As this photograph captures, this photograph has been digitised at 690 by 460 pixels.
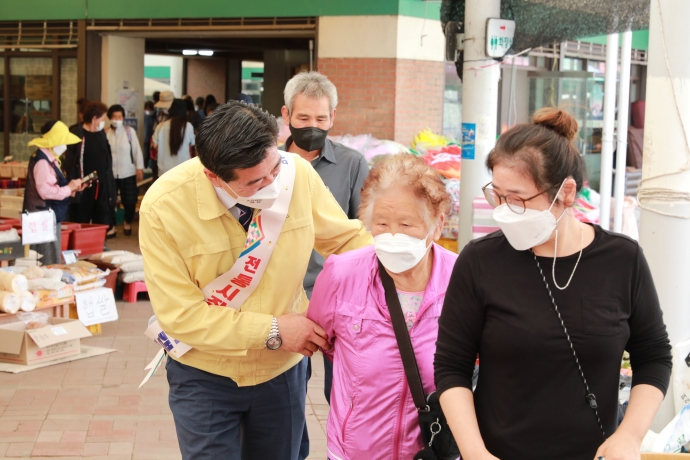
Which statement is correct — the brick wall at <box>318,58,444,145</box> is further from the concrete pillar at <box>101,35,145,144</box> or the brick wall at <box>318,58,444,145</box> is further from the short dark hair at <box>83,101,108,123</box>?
the concrete pillar at <box>101,35,145,144</box>

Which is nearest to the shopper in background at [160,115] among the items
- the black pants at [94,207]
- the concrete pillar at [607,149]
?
the black pants at [94,207]

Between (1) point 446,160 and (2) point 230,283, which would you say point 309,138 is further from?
(1) point 446,160

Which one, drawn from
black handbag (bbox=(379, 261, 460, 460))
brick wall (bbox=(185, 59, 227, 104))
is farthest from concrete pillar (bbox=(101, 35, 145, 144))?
black handbag (bbox=(379, 261, 460, 460))

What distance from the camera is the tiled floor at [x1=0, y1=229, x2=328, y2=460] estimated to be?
488 centimetres

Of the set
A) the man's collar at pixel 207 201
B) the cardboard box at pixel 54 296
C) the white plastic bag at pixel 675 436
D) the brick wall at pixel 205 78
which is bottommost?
the cardboard box at pixel 54 296

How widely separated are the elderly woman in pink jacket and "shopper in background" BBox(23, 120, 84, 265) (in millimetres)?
6261

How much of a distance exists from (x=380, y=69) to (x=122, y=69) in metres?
4.80

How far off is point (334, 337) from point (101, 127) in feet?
28.8

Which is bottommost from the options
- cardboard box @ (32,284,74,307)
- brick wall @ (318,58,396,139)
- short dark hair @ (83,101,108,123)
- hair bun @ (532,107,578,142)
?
cardboard box @ (32,284,74,307)

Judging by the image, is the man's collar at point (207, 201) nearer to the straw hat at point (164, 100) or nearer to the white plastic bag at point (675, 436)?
the white plastic bag at point (675, 436)

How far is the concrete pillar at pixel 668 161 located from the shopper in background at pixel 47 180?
19.6 feet

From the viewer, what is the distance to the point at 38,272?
719cm

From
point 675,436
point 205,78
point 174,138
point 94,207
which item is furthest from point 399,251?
point 205,78

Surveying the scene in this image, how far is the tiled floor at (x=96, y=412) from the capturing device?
16.0 feet
